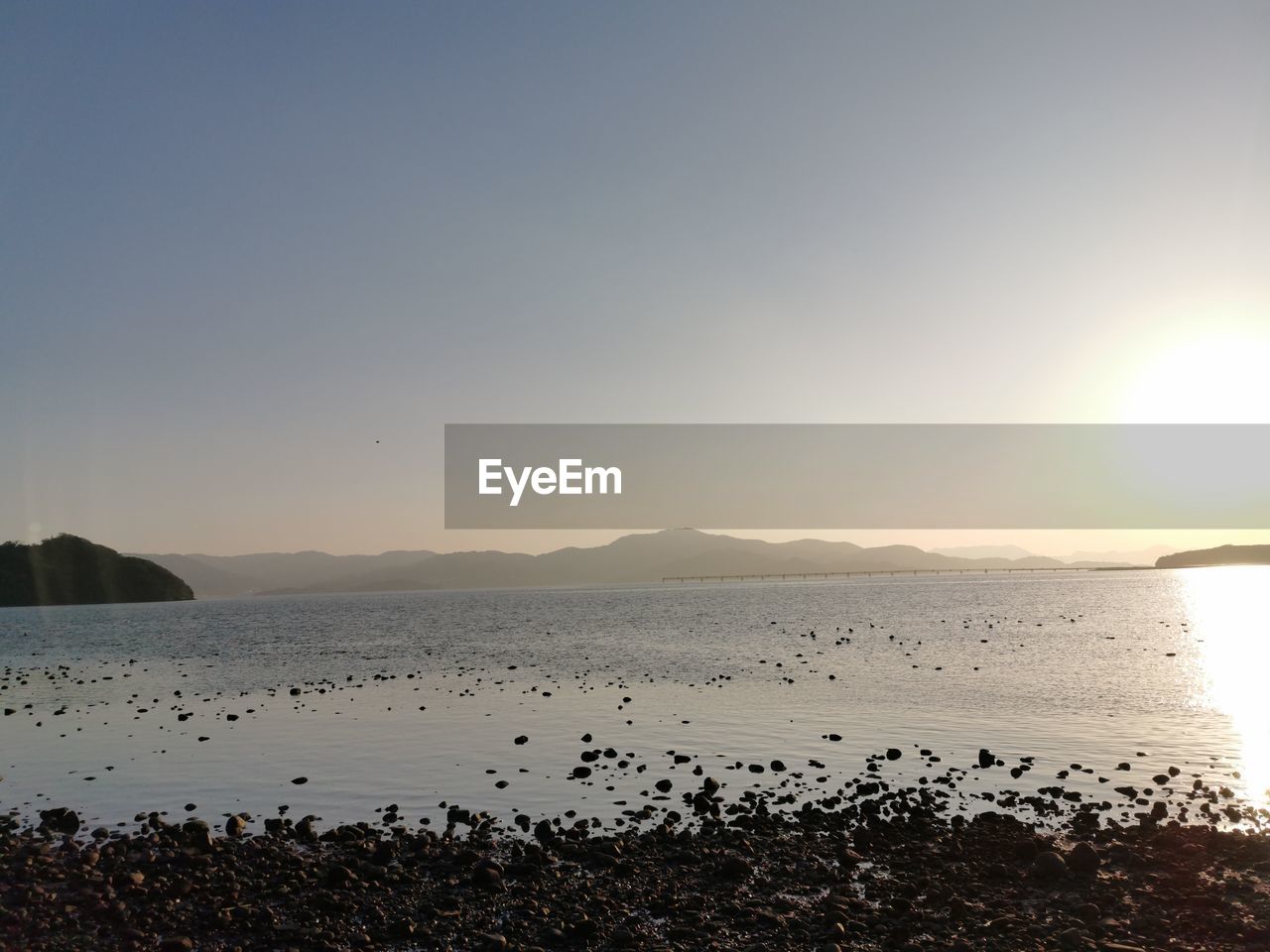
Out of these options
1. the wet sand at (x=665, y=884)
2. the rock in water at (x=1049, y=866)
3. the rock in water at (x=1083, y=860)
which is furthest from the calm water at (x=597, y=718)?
the rock in water at (x=1049, y=866)

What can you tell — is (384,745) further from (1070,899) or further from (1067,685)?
(1067,685)

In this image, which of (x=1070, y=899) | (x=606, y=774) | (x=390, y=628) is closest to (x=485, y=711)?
(x=606, y=774)

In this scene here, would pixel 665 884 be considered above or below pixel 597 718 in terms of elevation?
above

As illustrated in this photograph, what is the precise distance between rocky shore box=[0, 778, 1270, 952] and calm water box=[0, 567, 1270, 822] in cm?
349

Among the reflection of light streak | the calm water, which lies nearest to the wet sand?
the calm water

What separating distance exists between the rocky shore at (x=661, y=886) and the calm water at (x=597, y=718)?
137 inches

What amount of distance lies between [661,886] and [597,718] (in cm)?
2139

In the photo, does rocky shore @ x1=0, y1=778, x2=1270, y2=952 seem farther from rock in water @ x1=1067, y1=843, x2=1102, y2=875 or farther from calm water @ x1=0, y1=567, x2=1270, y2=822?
calm water @ x1=0, y1=567, x2=1270, y2=822

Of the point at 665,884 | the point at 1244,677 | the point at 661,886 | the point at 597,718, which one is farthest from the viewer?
the point at 1244,677

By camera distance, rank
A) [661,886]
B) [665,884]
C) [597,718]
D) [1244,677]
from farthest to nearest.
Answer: [1244,677]
[597,718]
[665,884]
[661,886]

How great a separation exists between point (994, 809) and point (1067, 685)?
29.1 meters

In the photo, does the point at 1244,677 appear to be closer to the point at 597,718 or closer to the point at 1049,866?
the point at 597,718

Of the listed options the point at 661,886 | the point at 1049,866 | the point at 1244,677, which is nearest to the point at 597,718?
the point at 661,886

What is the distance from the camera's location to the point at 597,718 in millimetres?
37750
